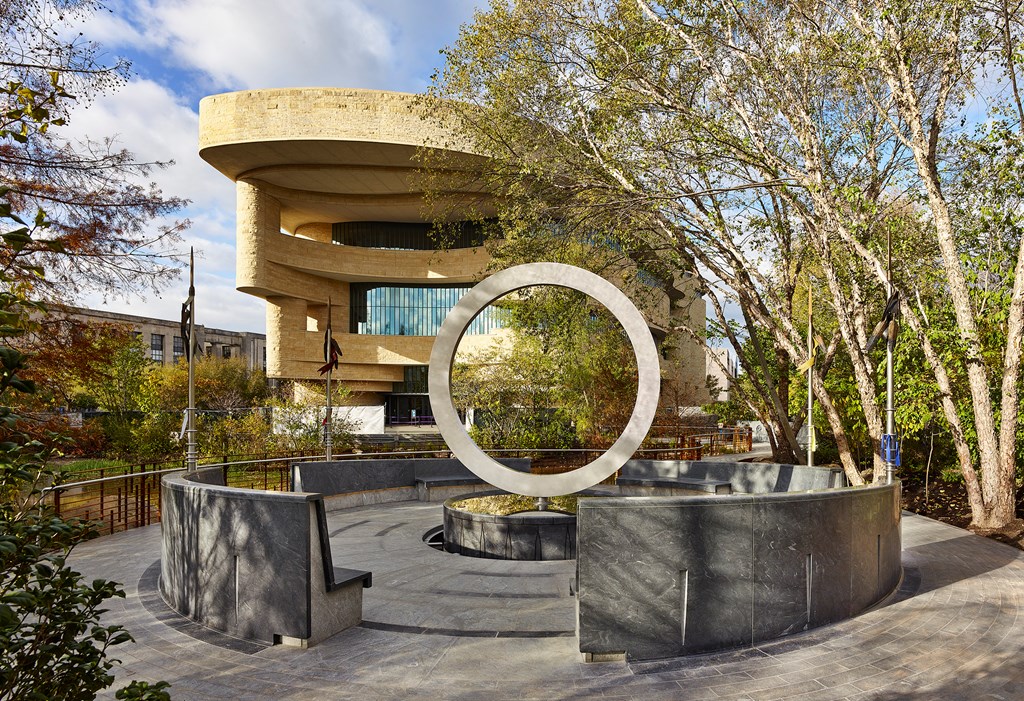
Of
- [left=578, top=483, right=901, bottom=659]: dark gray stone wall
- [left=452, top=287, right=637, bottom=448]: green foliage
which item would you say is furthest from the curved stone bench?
[left=452, top=287, right=637, bottom=448]: green foliage

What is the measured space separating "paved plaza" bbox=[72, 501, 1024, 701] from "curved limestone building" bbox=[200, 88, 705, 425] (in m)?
27.0

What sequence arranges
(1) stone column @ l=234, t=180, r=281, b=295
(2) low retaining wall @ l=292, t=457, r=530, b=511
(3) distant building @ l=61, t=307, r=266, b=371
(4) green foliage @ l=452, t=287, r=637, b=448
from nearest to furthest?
(2) low retaining wall @ l=292, t=457, r=530, b=511, (4) green foliage @ l=452, t=287, r=637, b=448, (1) stone column @ l=234, t=180, r=281, b=295, (3) distant building @ l=61, t=307, r=266, b=371

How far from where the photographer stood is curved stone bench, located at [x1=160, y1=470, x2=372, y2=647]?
6.21m

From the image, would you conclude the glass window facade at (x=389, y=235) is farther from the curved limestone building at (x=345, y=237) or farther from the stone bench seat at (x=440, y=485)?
the stone bench seat at (x=440, y=485)

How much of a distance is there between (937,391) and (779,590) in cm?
968

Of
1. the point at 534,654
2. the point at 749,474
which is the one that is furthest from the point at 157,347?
the point at 534,654

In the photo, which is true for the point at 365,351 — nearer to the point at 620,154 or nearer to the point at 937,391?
the point at 620,154

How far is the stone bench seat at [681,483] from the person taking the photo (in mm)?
13828

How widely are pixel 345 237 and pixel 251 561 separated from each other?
48.5 metres

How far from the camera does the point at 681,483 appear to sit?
1453 centimetres

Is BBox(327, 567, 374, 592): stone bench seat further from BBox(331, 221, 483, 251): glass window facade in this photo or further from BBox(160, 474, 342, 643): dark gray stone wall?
BBox(331, 221, 483, 251): glass window facade

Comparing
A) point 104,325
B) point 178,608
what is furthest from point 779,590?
point 104,325

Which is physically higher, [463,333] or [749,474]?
[463,333]

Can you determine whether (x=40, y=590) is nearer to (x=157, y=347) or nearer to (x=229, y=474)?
(x=229, y=474)
